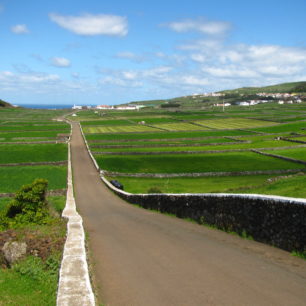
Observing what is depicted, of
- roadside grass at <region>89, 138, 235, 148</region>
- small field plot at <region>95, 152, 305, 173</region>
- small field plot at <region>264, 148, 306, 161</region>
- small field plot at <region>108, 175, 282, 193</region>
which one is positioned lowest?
small field plot at <region>108, 175, 282, 193</region>

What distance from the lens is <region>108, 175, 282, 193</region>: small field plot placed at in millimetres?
37897

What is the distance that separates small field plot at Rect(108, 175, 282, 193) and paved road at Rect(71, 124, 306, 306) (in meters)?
23.2

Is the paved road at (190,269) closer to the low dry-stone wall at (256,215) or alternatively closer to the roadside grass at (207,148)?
the low dry-stone wall at (256,215)

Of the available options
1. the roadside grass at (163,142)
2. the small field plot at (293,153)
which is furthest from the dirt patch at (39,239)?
the roadside grass at (163,142)

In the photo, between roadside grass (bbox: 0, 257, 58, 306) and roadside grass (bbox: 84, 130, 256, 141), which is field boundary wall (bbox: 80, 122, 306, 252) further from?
roadside grass (bbox: 84, 130, 256, 141)

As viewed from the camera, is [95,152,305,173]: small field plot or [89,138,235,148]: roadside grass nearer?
[95,152,305,173]: small field plot

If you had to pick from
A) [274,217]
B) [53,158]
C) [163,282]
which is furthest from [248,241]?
[53,158]

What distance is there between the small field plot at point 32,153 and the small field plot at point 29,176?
20.7ft

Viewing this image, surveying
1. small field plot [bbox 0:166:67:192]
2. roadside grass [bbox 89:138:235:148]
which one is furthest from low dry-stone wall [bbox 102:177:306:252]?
roadside grass [bbox 89:138:235:148]

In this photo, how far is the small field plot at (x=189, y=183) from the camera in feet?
124

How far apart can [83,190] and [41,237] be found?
84.1 feet

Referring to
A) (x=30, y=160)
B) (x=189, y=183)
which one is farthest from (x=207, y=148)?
Result: (x=30, y=160)

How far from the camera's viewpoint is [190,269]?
8953 mm

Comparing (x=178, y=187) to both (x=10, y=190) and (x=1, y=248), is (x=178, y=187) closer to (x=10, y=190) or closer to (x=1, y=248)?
(x=10, y=190)
